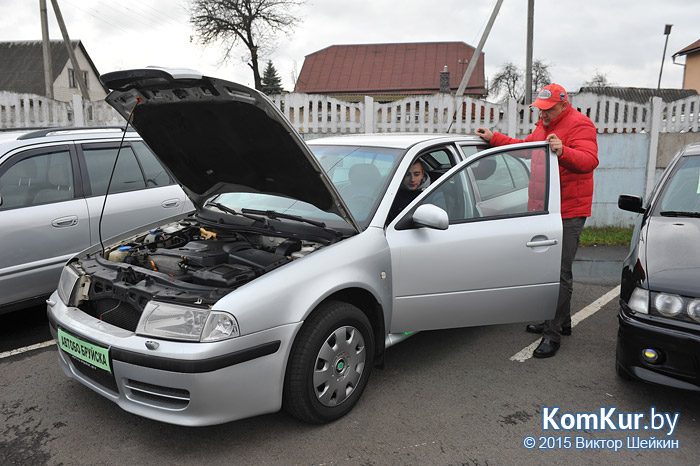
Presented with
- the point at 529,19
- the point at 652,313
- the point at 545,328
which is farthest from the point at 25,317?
the point at 529,19

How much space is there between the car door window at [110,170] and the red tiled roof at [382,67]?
4465 centimetres

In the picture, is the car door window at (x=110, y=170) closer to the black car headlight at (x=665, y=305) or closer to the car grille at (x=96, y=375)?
the car grille at (x=96, y=375)

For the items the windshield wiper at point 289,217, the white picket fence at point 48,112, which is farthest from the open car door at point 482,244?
the white picket fence at point 48,112

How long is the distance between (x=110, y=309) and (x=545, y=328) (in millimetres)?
2993

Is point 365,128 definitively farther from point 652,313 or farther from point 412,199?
point 652,313

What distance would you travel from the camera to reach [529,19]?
1528 cm

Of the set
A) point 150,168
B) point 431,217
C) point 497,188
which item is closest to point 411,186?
point 431,217

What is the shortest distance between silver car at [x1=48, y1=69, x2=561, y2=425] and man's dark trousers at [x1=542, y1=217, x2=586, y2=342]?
1.07 feet

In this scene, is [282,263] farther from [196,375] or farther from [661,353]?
[661,353]

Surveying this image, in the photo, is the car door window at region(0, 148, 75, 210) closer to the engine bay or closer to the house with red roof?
the engine bay

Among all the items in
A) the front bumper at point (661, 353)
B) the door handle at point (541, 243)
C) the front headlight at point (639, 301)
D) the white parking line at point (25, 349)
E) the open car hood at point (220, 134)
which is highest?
the open car hood at point (220, 134)

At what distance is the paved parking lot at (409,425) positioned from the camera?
2617 mm

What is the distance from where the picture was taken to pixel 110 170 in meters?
4.74

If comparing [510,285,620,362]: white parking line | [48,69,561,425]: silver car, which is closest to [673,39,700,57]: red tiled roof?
[510,285,620,362]: white parking line
